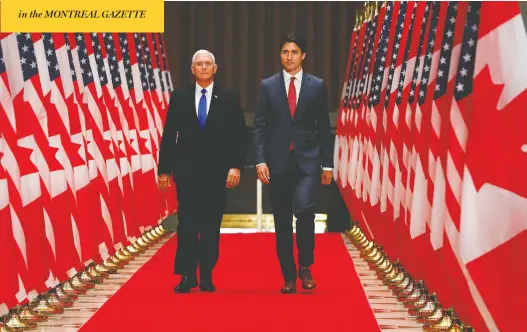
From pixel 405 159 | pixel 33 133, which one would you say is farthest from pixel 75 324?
pixel 405 159

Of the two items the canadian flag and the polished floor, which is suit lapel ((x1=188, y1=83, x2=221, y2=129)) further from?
the canadian flag

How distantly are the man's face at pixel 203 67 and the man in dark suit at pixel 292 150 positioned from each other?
38cm

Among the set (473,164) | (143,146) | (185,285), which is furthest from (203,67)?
(143,146)

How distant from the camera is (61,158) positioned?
5.57 m

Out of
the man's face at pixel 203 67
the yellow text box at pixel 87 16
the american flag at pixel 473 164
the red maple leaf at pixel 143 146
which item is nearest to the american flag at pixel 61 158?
the yellow text box at pixel 87 16

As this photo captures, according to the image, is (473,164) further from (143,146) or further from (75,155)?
(143,146)

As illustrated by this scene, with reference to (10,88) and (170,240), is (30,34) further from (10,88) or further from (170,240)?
(170,240)

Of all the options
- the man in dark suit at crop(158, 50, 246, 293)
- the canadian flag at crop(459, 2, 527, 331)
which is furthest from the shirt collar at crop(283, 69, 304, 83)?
the canadian flag at crop(459, 2, 527, 331)

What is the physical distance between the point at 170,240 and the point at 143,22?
4.90 m

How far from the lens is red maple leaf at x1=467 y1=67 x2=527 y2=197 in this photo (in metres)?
3.96

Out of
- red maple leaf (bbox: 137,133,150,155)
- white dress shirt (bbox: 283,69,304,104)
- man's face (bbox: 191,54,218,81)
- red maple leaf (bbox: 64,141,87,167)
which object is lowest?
red maple leaf (bbox: 137,133,150,155)

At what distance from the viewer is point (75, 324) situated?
4.88 metres

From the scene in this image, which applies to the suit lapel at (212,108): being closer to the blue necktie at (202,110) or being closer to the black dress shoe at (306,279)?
the blue necktie at (202,110)

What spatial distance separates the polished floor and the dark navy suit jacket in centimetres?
98
